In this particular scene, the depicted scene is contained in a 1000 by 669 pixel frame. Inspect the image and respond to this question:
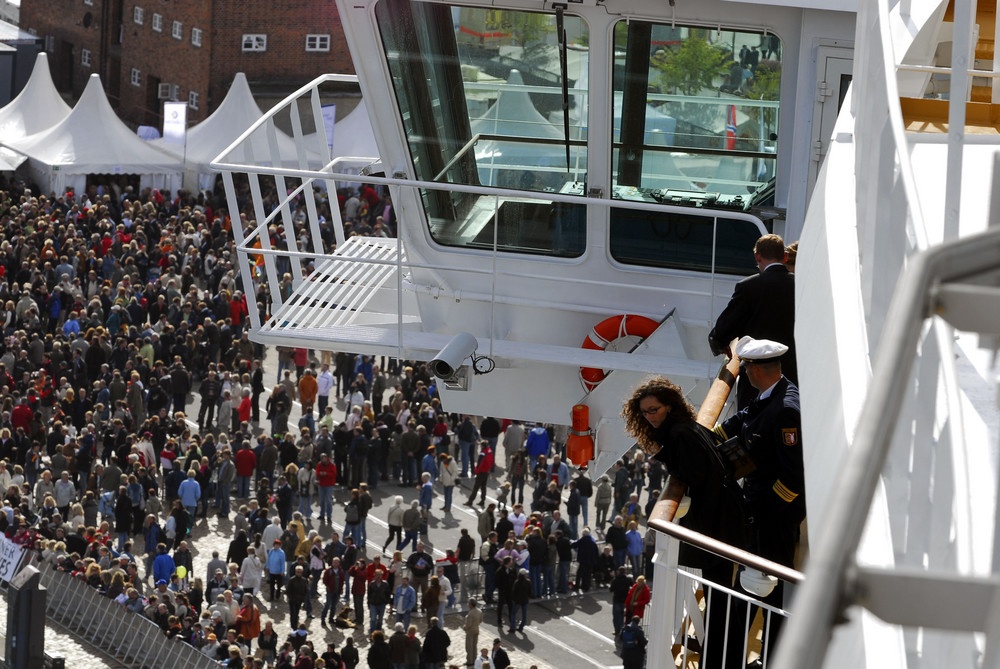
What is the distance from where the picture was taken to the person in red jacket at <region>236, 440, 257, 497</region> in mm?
19641

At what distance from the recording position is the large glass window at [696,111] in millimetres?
8367

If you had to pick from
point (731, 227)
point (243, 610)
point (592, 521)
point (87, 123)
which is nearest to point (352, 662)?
point (243, 610)

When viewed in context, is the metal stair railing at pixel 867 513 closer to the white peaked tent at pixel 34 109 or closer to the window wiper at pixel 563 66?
the window wiper at pixel 563 66

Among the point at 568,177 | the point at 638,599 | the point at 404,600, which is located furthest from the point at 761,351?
the point at 404,600

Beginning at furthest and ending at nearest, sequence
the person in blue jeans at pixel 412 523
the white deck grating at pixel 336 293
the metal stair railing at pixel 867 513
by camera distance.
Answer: the person in blue jeans at pixel 412 523 < the white deck grating at pixel 336 293 < the metal stair railing at pixel 867 513

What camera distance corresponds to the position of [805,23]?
8.20 metres

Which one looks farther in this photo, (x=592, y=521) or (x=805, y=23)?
(x=592, y=521)

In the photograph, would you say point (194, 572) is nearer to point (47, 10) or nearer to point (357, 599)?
point (357, 599)

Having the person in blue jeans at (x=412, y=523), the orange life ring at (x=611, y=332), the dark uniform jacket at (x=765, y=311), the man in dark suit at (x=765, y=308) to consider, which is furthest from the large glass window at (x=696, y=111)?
the person in blue jeans at (x=412, y=523)

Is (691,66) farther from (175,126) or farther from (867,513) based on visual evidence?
(175,126)

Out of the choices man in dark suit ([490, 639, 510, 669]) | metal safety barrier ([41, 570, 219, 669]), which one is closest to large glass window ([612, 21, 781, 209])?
Answer: man in dark suit ([490, 639, 510, 669])

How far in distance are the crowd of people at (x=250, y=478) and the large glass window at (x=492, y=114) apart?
689cm

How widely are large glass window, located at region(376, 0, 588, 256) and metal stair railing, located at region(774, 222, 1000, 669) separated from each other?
7.09 metres

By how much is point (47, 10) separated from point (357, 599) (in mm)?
37695
